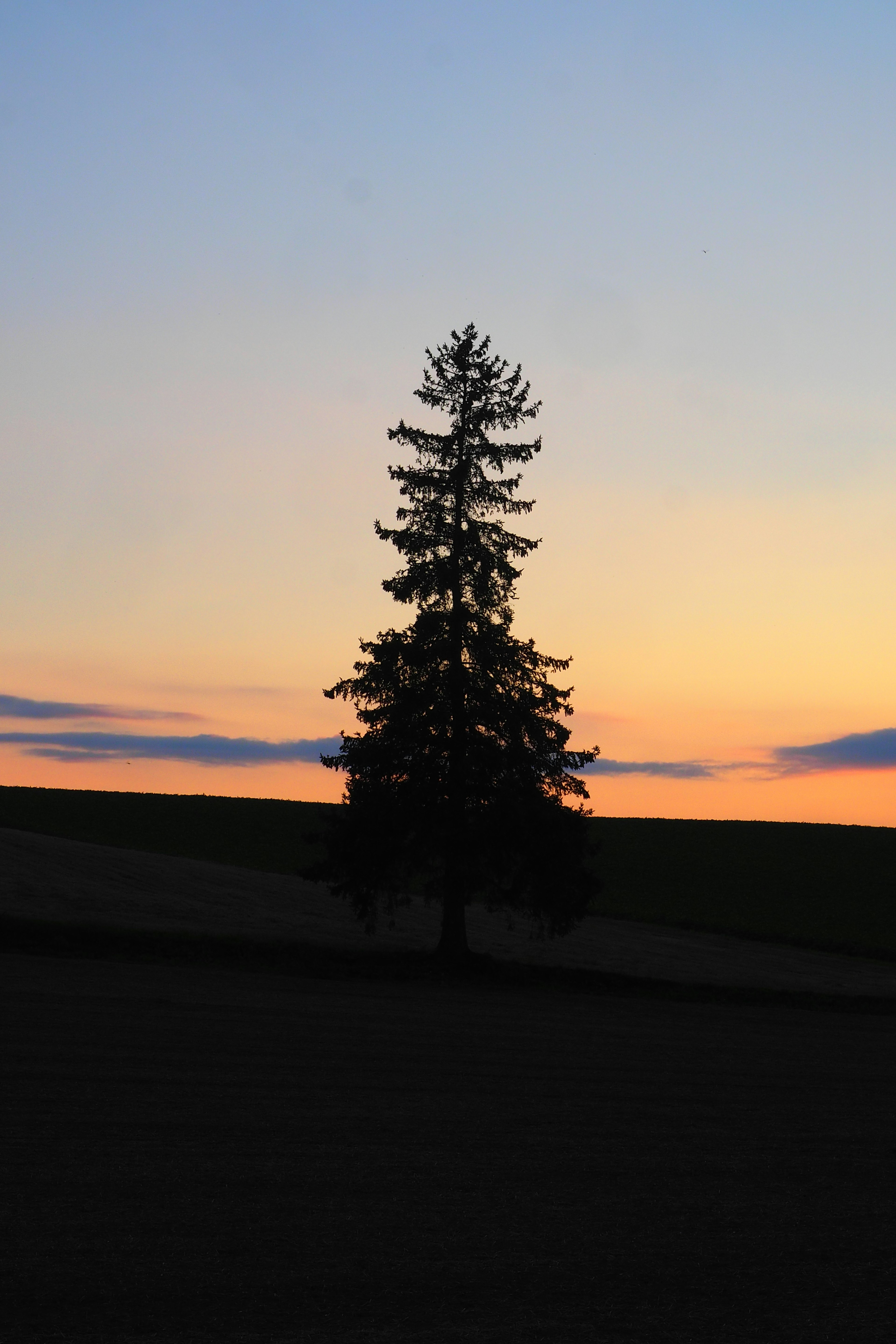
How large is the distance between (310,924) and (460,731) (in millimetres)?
9640

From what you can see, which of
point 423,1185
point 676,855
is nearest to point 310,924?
point 423,1185

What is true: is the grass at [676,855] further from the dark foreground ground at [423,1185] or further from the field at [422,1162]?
the dark foreground ground at [423,1185]

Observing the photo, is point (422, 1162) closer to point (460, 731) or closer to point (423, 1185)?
point (423, 1185)

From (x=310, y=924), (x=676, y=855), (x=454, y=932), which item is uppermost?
(x=676, y=855)

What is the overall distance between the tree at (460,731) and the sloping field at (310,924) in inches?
142

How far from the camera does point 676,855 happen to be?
68500 millimetres

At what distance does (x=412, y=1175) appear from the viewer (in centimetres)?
956

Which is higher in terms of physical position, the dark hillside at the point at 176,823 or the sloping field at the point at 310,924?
the dark hillside at the point at 176,823

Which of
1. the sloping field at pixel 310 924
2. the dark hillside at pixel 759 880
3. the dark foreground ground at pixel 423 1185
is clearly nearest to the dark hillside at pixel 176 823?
the sloping field at pixel 310 924

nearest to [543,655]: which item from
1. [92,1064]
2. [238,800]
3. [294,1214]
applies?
[92,1064]

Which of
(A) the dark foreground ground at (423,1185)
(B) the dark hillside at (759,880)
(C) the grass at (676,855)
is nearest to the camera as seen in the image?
(A) the dark foreground ground at (423,1185)

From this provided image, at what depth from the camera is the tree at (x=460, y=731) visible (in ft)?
96.4

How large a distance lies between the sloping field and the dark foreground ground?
45.1 ft

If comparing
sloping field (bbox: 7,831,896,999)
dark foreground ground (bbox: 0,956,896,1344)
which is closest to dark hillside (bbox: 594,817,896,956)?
sloping field (bbox: 7,831,896,999)
